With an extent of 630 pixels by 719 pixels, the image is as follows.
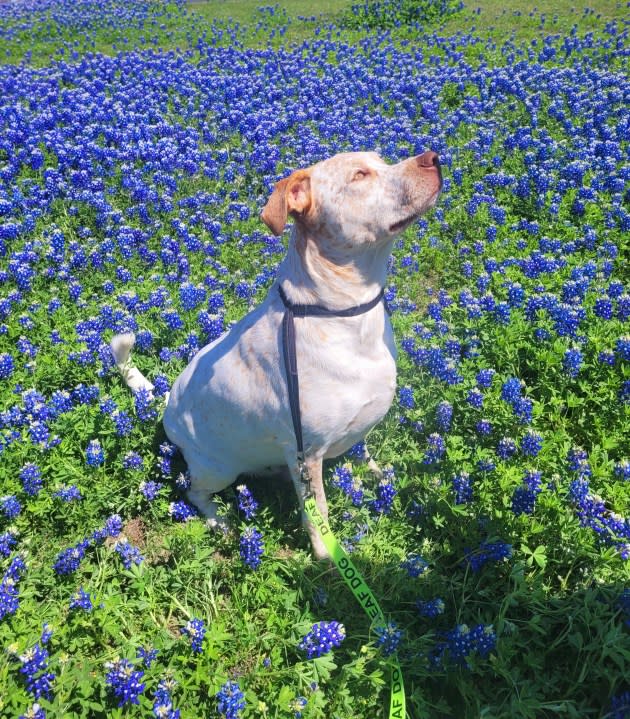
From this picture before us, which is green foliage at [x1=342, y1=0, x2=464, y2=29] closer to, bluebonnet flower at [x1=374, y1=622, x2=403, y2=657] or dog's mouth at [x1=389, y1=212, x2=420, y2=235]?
dog's mouth at [x1=389, y1=212, x2=420, y2=235]

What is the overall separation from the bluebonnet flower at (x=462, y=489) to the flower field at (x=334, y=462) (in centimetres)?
1

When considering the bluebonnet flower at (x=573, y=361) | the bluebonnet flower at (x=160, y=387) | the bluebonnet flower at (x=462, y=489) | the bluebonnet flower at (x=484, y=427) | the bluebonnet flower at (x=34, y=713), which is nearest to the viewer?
the bluebonnet flower at (x=34, y=713)

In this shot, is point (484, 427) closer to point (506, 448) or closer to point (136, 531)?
point (506, 448)

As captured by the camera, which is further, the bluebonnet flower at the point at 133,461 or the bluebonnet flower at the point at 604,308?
the bluebonnet flower at the point at 604,308

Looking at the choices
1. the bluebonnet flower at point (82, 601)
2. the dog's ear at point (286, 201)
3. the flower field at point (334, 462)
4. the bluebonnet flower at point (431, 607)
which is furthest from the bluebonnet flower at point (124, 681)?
the dog's ear at point (286, 201)

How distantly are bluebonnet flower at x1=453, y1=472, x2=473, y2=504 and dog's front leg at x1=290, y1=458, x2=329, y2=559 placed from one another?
75cm

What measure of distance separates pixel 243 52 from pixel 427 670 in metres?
14.2

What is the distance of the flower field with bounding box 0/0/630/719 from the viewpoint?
2.59 m

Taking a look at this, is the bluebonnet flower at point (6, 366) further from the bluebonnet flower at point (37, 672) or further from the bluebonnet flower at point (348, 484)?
the bluebonnet flower at point (348, 484)

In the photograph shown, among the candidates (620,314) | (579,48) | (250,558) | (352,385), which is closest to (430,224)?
(620,314)

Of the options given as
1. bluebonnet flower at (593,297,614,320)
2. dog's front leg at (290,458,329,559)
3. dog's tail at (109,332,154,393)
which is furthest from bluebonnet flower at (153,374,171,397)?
bluebonnet flower at (593,297,614,320)

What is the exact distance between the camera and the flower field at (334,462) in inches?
102

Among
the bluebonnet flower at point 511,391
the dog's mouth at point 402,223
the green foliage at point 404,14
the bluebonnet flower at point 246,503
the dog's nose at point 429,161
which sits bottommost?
the bluebonnet flower at point 246,503

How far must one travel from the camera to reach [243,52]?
534 inches
